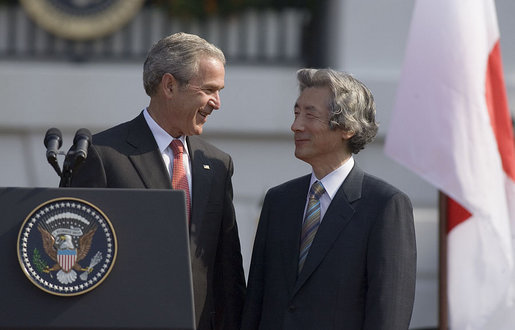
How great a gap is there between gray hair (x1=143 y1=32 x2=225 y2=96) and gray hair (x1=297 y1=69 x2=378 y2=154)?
34 cm

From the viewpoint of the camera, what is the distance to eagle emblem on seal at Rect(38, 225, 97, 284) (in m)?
2.73

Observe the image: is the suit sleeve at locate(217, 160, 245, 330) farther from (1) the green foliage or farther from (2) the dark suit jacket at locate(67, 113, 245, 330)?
(1) the green foliage

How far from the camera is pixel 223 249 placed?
3.51 meters

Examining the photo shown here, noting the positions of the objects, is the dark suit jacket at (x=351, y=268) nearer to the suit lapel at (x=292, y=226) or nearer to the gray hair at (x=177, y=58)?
the suit lapel at (x=292, y=226)

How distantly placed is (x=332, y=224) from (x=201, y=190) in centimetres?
47

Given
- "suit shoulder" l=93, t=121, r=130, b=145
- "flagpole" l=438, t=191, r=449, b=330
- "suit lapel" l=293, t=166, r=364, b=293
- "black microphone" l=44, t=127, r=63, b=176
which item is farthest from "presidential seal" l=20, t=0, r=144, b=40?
"black microphone" l=44, t=127, r=63, b=176

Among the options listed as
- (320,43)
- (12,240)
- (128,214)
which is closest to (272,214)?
(128,214)

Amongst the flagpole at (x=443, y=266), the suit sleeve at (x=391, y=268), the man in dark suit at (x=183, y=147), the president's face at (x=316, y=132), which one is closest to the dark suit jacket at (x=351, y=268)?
the suit sleeve at (x=391, y=268)

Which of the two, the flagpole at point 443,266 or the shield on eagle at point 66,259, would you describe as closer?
the shield on eagle at point 66,259

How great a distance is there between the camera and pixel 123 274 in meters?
2.74

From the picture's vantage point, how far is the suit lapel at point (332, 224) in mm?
3180

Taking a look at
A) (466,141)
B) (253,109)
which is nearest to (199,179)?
(466,141)

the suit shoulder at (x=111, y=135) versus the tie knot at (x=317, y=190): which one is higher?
the suit shoulder at (x=111, y=135)

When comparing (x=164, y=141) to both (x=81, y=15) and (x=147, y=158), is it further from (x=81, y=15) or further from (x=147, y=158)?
(x=81, y=15)
